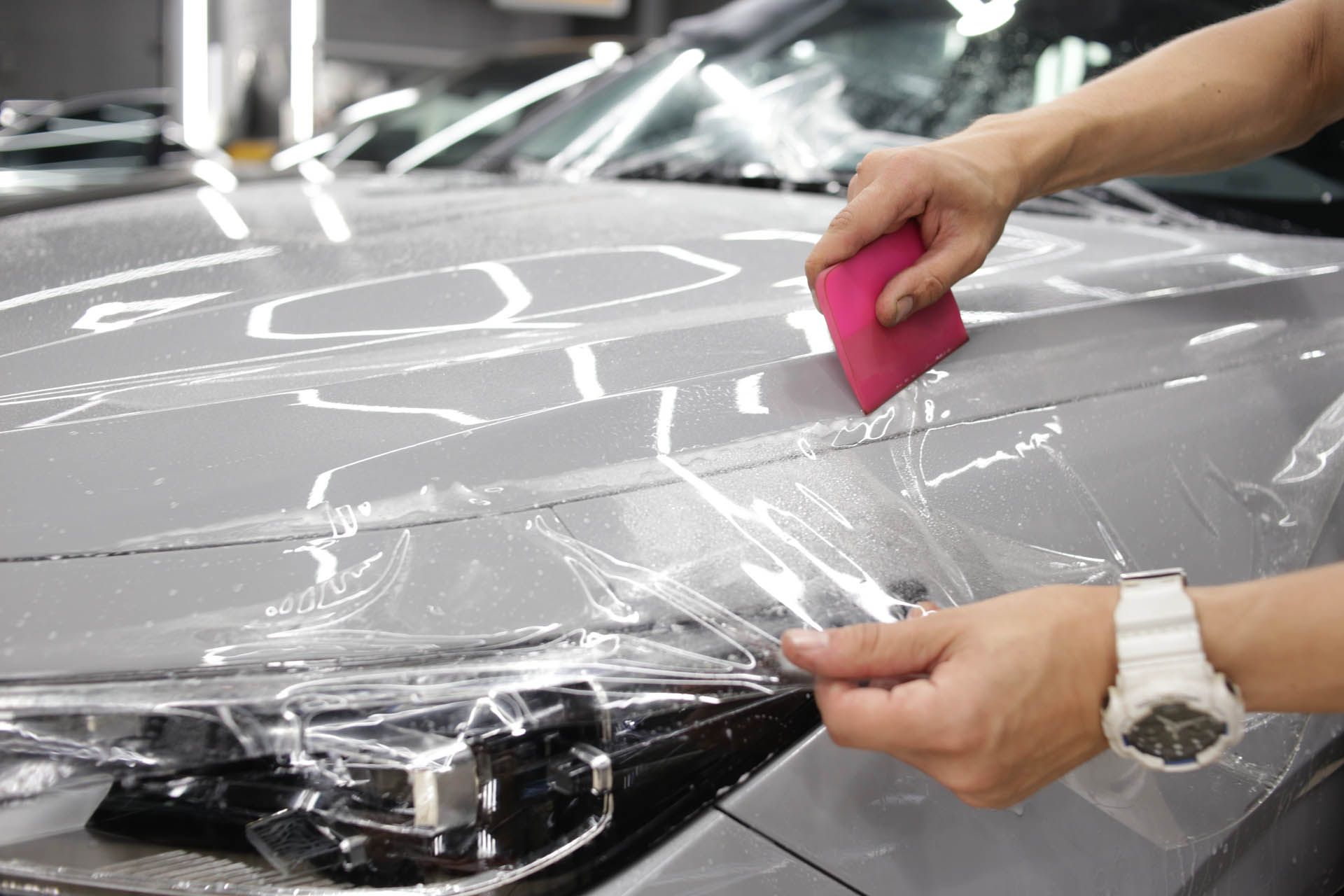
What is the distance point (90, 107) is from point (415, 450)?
3.52m

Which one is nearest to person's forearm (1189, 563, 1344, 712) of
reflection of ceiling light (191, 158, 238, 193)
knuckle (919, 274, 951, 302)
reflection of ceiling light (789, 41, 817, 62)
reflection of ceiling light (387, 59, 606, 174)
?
knuckle (919, 274, 951, 302)

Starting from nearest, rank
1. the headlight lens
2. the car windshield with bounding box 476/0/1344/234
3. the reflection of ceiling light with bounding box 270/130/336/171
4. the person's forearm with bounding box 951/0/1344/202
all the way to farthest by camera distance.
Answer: the headlight lens → the person's forearm with bounding box 951/0/1344/202 → the car windshield with bounding box 476/0/1344/234 → the reflection of ceiling light with bounding box 270/130/336/171

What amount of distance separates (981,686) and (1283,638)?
202mm

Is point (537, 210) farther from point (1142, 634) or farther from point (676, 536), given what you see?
point (1142, 634)

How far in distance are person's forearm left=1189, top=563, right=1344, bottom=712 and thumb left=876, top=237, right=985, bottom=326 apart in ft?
1.13

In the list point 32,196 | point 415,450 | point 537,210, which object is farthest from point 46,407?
point 32,196

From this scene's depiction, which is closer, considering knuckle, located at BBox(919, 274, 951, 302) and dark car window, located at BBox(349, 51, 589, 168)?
knuckle, located at BBox(919, 274, 951, 302)

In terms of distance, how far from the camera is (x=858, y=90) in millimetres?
1796

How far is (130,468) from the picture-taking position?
30.6 inches

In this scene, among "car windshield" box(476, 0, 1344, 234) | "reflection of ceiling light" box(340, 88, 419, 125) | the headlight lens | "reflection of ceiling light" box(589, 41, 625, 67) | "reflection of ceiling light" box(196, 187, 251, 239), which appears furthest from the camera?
"reflection of ceiling light" box(589, 41, 625, 67)

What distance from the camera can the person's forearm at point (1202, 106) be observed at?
118cm

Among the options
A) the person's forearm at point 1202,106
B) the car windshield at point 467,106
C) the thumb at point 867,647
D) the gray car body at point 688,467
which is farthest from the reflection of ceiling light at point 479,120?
the thumb at point 867,647

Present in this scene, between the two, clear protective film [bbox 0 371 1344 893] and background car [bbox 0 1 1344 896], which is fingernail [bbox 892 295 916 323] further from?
clear protective film [bbox 0 371 1344 893]

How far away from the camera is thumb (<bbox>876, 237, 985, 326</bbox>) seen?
0.96m
